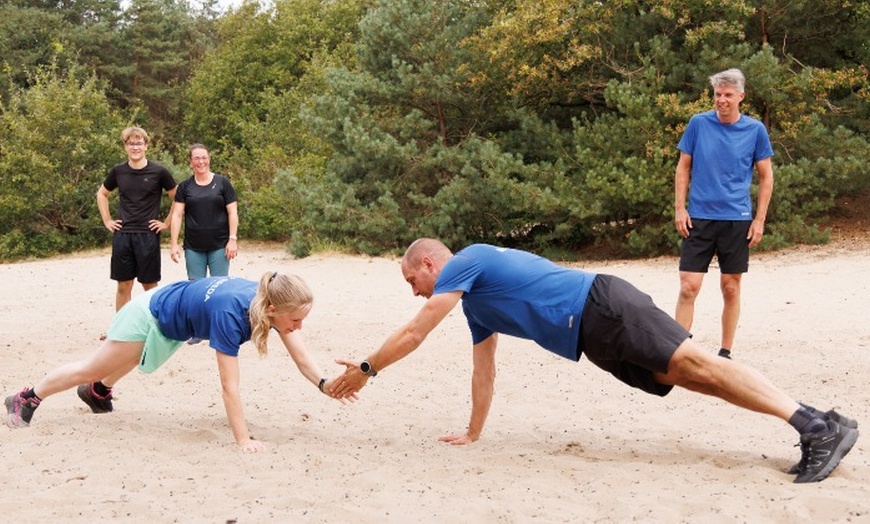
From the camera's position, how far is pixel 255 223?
24.6 meters

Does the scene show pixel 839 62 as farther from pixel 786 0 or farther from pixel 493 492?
pixel 493 492

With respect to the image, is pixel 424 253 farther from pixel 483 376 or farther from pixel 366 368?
pixel 483 376

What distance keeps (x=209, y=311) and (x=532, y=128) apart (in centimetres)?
1338

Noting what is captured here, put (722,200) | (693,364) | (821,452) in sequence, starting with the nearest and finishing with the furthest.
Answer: (821,452), (693,364), (722,200)

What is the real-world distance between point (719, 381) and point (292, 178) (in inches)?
628

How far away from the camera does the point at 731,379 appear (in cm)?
499

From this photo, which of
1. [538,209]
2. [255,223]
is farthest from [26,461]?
[255,223]

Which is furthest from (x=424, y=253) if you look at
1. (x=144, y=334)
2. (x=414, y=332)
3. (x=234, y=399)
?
(x=144, y=334)

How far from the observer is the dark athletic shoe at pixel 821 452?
4.88 meters

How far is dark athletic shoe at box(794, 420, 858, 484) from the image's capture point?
4875 millimetres

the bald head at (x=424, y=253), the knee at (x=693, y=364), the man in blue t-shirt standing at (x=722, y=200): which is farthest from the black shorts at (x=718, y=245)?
the bald head at (x=424, y=253)

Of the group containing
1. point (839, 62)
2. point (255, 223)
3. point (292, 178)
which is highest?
point (839, 62)

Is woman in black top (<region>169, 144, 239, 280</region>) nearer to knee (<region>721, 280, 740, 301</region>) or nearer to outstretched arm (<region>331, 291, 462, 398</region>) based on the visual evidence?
outstretched arm (<region>331, 291, 462, 398</region>)

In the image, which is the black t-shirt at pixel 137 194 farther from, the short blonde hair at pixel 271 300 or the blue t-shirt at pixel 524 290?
the blue t-shirt at pixel 524 290
